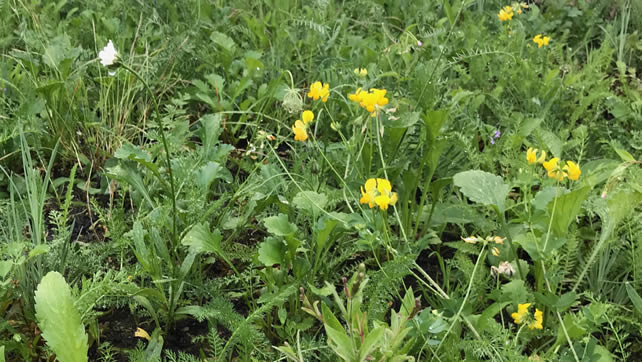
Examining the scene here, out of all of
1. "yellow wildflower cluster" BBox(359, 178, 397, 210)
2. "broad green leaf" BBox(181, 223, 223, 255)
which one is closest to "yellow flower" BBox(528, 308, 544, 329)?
"yellow wildflower cluster" BBox(359, 178, 397, 210)

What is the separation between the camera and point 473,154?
1854 millimetres

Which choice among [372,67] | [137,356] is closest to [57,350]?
[137,356]

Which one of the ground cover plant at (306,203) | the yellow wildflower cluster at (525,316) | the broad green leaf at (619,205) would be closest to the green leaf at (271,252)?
the ground cover plant at (306,203)

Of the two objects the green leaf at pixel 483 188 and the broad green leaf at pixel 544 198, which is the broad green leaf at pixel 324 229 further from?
the broad green leaf at pixel 544 198

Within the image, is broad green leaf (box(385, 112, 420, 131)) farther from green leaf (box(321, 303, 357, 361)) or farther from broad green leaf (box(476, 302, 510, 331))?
green leaf (box(321, 303, 357, 361))

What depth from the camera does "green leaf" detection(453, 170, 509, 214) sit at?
4.89 ft

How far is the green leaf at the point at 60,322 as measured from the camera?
1.16 metres

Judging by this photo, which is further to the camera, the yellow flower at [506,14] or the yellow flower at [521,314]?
the yellow flower at [506,14]

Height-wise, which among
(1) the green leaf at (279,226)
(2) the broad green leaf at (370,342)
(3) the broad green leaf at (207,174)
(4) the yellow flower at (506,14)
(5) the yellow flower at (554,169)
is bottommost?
(3) the broad green leaf at (207,174)

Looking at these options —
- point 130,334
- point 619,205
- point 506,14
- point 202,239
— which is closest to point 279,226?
point 202,239

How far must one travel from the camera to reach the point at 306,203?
59.4 inches

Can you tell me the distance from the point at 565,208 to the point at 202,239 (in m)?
0.82

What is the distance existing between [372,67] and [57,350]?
1447 millimetres

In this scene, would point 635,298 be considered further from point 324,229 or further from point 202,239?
point 202,239
